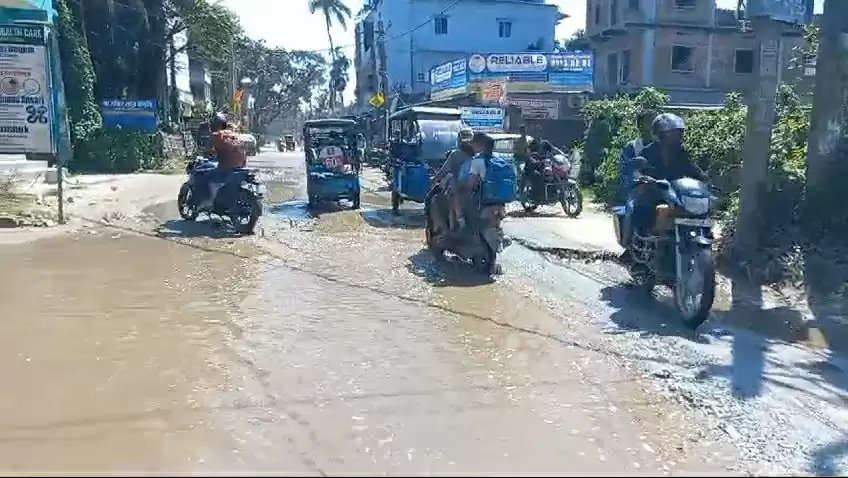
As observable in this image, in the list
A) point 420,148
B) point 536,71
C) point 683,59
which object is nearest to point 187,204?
point 420,148

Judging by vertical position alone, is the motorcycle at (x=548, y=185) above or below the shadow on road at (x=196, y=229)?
above

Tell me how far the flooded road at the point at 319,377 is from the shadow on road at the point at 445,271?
2.2 inches

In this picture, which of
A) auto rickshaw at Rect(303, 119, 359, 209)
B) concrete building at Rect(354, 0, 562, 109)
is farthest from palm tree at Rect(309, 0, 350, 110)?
auto rickshaw at Rect(303, 119, 359, 209)

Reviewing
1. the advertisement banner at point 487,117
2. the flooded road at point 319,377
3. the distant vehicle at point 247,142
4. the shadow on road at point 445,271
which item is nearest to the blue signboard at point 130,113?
the distant vehicle at point 247,142

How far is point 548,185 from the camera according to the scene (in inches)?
560

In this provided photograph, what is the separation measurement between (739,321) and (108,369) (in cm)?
487

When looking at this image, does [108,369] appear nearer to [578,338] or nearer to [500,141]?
[578,338]

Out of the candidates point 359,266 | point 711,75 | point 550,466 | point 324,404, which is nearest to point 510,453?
point 550,466

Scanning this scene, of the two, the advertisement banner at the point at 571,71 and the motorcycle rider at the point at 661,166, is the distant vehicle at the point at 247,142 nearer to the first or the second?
the motorcycle rider at the point at 661,166

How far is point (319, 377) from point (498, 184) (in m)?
4.09

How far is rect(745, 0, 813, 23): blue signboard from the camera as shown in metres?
7.86

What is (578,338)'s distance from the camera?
6023 millimetres

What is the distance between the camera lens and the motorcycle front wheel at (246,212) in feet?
38.7

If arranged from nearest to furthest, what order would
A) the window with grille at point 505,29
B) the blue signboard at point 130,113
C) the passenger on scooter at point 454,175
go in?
the passenger on scooter at point 454,175 < the blue signboard at point 130,113 < the window with grille at point 505,29
